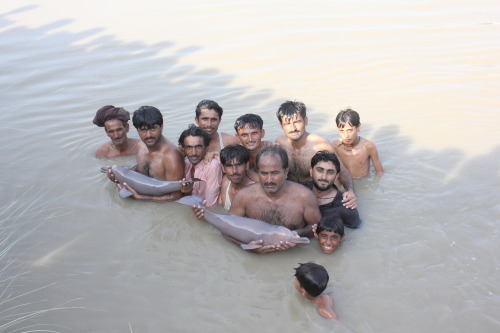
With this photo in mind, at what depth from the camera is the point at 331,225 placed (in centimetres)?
416

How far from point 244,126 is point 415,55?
16.8 ft

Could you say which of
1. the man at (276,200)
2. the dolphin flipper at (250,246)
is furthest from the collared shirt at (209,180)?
the dolphin flipper at (250,246)

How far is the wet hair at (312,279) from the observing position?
140 inches

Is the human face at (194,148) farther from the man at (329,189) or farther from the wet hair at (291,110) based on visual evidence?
the man at (329,189)

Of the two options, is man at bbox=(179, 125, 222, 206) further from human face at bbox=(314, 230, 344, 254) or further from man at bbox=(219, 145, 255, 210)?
human face at bbox=(314, 230, 344, 254)

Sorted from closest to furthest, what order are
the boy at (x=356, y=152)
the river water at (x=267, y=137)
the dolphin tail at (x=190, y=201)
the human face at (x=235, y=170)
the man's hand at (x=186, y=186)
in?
the river water at (x=267, y=137) < the human face at (x=235, y=170) < the dolphin tail at (x=190, y=201) < the man's hand at (x=186, y=186) < the boy at (x=356, y=152)

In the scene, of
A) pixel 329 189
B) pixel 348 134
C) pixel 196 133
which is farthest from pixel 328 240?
pixel 196 133

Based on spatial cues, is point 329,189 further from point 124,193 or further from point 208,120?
point 124,193

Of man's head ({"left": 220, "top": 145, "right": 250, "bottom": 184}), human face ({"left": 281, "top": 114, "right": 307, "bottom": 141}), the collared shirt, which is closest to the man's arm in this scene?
human face ({"left": 281, "top": 114, "right": 307, "bottom": 141})

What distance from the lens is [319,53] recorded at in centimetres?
920

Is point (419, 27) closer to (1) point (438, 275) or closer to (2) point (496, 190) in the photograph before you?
(2) point (496, 190)

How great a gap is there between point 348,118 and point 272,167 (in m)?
1.39

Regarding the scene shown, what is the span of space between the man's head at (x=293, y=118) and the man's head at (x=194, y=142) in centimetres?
83

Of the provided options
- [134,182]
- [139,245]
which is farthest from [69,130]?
[139,245]
